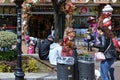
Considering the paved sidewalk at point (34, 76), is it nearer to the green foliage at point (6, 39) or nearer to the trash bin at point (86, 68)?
the trash bin at point (86, 68)

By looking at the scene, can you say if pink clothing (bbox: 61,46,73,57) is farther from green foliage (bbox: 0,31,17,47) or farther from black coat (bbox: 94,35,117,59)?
black coat (bbox: 94,35,117,59)

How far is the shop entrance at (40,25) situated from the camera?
2839 centimetres

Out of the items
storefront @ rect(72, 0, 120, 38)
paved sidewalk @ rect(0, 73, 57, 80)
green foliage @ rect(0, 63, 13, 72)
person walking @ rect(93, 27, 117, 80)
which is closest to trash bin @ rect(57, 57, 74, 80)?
person walking @ rect(93, 27, 117, 80)

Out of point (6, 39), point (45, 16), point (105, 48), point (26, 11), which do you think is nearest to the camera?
point (105, 48)

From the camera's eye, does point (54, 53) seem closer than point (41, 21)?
Yes

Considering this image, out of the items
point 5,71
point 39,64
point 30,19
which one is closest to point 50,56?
point 39,64

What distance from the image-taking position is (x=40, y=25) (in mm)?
28688

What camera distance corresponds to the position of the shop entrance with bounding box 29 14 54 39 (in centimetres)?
2839

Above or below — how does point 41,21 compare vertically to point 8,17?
below

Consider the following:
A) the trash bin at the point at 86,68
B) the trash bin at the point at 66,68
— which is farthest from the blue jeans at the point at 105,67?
the trash bin at the point at 66,68

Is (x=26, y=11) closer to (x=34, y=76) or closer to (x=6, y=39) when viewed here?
(x=6, y=39)

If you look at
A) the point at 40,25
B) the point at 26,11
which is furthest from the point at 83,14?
the point at 26,11

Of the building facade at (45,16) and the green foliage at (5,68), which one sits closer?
the green foliage at (5,68)

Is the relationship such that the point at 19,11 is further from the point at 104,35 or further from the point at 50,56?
the point at 50,56
